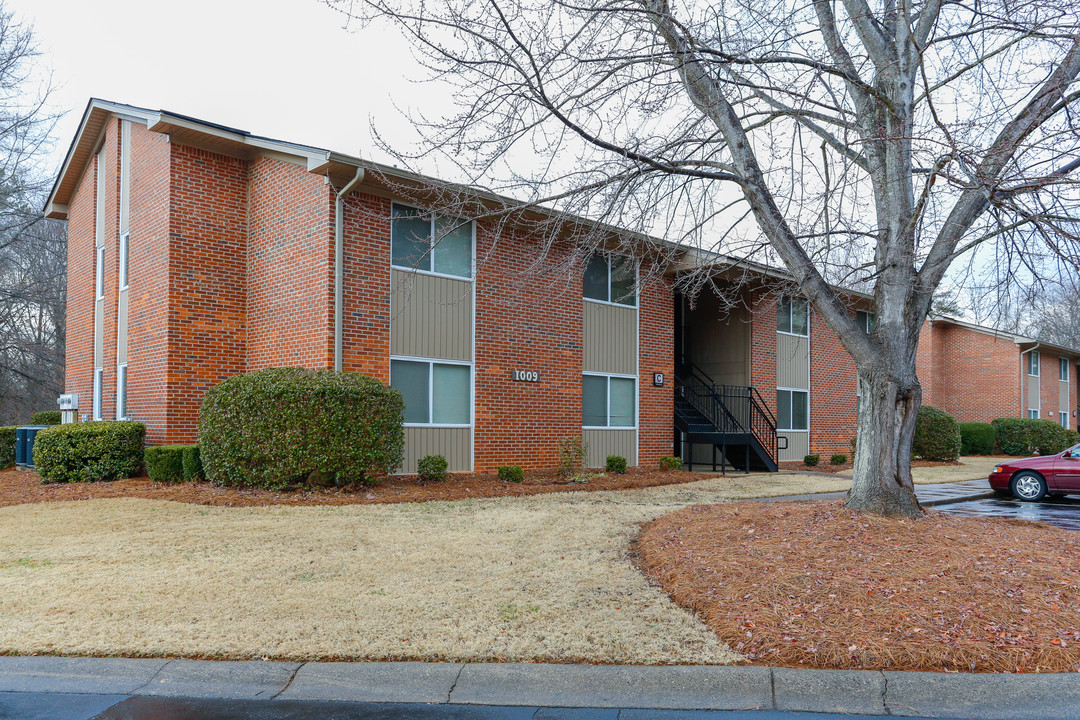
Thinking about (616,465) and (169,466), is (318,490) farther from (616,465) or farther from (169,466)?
(616,465)

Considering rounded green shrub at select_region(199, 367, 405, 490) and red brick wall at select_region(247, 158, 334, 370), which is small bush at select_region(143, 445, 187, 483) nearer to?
rounded green shrub at select_region(199, 367, 405, 490)

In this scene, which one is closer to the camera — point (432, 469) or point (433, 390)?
point (432, 469)

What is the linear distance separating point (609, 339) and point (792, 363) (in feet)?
25.5

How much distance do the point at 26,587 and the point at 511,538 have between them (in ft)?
14.2

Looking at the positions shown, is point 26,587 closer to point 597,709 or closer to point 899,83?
point 597,709

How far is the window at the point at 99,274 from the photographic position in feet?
57.1

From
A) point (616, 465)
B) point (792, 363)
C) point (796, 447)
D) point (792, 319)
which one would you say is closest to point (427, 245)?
point (616, 465)

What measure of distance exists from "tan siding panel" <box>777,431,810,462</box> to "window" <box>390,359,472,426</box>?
11120 millimetres

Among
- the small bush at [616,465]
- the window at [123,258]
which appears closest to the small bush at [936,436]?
the small bush at [616,465]

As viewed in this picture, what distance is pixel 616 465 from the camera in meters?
15.9

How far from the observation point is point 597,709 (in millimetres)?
4234

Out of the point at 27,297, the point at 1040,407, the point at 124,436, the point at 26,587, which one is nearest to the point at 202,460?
the point at 124,436

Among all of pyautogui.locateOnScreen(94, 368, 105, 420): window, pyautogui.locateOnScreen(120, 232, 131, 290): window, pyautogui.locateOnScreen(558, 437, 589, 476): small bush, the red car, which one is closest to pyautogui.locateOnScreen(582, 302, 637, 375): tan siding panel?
pyautogui.locateOnScreen(558, 437, 589, 476): small bush

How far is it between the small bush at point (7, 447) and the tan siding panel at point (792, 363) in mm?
18791
